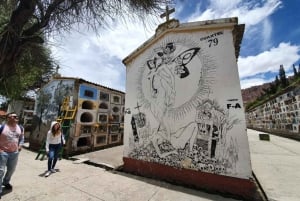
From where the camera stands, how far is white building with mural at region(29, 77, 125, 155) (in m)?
8.09

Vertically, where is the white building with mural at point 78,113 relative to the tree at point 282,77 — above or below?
below

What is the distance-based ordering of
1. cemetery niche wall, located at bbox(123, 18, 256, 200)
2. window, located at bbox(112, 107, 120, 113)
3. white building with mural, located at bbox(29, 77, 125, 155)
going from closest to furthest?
1. cemetery niche wall, located at bbox(123, 18, 256, 200)
2. white building with mural, located at bbox(29, 77, 125, 155)
3. window, located at bbox(112, 107, 120, 113)

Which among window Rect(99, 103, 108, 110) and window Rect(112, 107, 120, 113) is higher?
window Rect(99, 103, 108, 110)

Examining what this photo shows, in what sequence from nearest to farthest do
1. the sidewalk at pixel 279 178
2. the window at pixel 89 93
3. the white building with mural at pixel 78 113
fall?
the sidewalk at pixel 279 178, the white building with mural at pixel 78 113, the window at pixel 89 93

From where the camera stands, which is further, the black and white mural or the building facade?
the building facade

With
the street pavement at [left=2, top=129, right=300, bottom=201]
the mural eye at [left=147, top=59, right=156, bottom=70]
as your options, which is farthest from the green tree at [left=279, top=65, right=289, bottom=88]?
the mural eye at [left=147, top=59, right=156, bottom=70]

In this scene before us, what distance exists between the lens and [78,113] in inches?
321

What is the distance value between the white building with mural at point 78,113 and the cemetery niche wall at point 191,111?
383 centimetres

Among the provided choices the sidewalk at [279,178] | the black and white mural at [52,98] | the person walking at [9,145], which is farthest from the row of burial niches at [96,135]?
the sidewalk at [279,178]

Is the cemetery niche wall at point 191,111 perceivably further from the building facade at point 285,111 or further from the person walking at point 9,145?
the building facade at point 285,111

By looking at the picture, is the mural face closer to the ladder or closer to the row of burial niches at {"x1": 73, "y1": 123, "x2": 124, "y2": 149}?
the ladder

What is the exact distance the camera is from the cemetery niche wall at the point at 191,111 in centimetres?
375

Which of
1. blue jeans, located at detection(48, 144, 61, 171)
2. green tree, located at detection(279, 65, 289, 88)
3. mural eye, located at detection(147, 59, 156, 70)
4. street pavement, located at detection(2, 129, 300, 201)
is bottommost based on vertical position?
street pavement, located at detection(2, 129, 300, 201)

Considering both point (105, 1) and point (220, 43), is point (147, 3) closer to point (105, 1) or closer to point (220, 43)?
point (105, 1)
